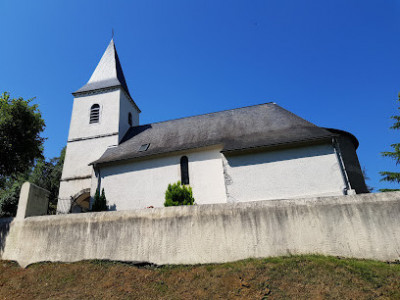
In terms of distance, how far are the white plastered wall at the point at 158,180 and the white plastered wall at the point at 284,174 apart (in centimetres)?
124

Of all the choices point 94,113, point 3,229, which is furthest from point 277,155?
point 94,113

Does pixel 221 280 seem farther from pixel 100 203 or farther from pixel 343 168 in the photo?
pixel 100 203

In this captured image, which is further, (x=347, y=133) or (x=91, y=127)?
(x=91, y=127)

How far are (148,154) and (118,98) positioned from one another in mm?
6147

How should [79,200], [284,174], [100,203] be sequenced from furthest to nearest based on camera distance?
[79,200] < [100,203] < [284,174]

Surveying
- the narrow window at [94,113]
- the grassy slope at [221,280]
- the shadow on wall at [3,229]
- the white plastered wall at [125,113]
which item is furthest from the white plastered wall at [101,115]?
the grassy slope at [221,280]

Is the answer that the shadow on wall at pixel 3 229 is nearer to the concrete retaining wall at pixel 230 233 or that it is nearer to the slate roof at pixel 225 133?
the concrete retaining wall at pixel 230 233

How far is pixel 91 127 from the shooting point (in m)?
17.2

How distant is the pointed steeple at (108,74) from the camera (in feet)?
61.1

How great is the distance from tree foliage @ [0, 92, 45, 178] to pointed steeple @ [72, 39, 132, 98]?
6.25m

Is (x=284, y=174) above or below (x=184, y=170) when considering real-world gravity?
below

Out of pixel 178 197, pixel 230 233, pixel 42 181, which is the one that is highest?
pixel 42 181

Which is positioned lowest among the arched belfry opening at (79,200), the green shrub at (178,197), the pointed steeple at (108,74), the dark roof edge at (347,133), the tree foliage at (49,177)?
the green shrub at (178,197)

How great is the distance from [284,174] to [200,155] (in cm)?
426
